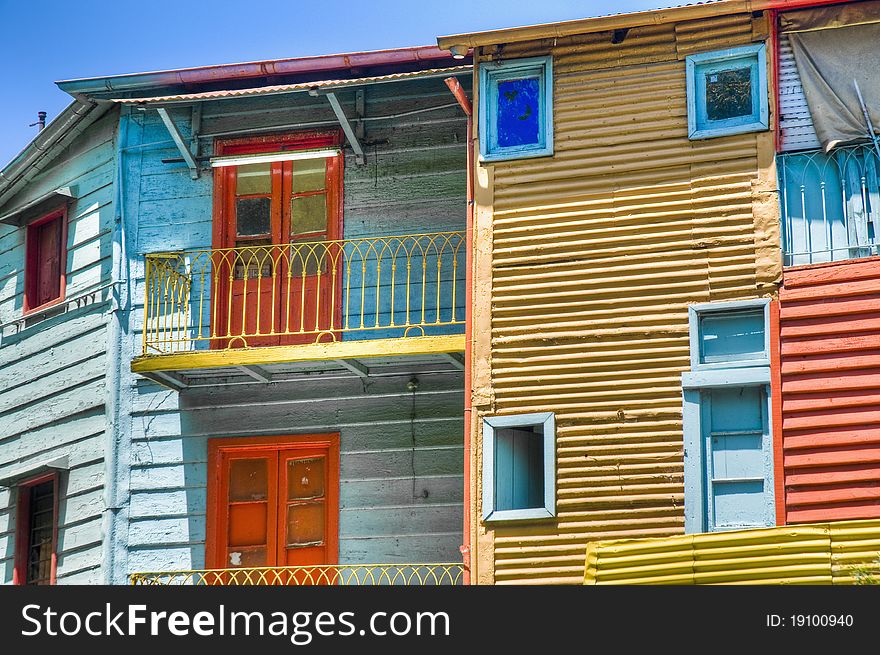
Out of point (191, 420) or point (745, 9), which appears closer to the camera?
point (745, 9)

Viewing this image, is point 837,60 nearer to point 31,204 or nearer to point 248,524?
point 248,524

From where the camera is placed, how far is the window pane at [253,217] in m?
19.9

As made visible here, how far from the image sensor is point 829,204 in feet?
57.5

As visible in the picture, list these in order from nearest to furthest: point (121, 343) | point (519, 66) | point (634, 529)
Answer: point (634, 529), point (519, 66), point (121, 343)

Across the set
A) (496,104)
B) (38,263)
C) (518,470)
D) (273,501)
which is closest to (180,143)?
(38,263)

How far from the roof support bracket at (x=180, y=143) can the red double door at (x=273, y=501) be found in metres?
3.03

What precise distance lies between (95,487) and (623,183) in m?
6.42

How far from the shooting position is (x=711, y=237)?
1759 cm

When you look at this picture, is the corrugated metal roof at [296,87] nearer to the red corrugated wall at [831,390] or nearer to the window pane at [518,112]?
the window pane at [518,112]

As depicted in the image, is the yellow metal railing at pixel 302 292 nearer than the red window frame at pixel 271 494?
No

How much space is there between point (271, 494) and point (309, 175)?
3.47 meters

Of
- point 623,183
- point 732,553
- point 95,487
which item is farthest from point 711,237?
point 95,487

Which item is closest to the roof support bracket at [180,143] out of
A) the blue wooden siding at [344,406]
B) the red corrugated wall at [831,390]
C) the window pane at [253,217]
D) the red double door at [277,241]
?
the blue wooden siding at [344,406]

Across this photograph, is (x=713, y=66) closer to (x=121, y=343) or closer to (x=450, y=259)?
(x=450, y=259)
